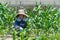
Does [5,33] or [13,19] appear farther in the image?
[13,19]

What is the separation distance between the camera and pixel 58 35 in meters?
7.64

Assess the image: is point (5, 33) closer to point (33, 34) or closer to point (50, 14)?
point (33, 34)

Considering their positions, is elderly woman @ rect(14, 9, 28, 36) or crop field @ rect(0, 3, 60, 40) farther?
elderly woman @ rect(14, 9, 28, 36)

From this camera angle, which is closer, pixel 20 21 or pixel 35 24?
pixel 20 21

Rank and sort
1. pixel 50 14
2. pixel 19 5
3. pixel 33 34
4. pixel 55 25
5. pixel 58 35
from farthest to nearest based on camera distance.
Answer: pixel 19 5, pixel 50 14, pixel 55 25, pixel 33 34, pixel 58 35

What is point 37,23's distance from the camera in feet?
30.0

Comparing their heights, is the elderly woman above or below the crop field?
above

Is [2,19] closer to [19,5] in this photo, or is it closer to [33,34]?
[33,34]

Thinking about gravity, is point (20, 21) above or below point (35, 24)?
above

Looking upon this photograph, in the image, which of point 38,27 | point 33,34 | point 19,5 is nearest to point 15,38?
point 33,34

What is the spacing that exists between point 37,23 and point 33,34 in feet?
2.56

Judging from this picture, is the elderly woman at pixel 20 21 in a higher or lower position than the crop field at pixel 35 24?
higher

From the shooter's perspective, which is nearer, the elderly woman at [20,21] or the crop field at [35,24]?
the crop field at [35,24]

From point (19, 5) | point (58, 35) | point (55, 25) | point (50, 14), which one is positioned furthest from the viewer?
point (19, 5)
